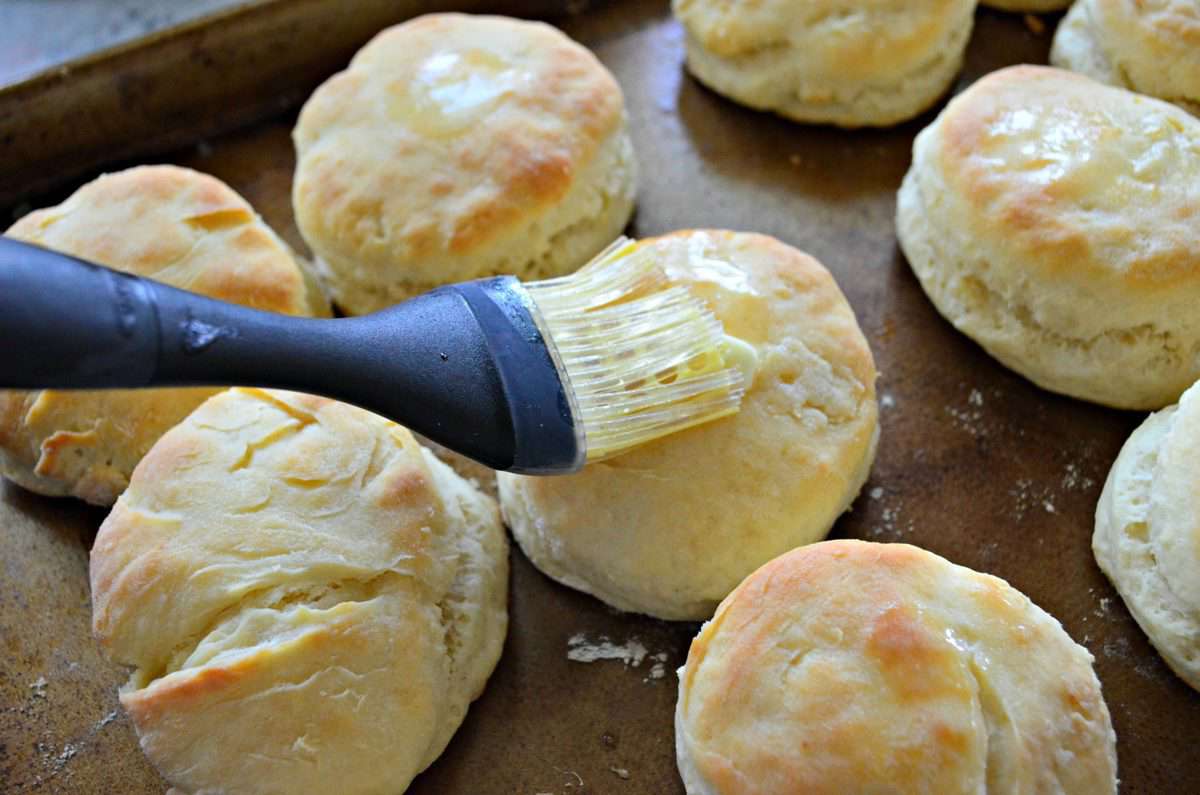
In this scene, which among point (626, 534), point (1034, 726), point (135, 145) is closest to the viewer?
point (1034, 726)

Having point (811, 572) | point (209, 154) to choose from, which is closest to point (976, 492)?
point (811, 572)

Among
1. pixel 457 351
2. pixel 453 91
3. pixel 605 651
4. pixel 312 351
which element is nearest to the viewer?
pixel 312 351

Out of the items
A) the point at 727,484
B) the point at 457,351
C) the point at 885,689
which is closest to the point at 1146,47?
the point at 727,484

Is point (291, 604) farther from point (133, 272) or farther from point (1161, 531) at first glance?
point (1161, 531)

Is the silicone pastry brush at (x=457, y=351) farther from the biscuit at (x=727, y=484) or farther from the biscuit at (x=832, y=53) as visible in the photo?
the biscuit at (x=832, y=53)

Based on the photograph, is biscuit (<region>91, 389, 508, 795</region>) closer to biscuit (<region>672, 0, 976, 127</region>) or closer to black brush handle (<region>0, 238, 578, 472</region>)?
black brush handle (<region>0, 238, 578, 472</region>)

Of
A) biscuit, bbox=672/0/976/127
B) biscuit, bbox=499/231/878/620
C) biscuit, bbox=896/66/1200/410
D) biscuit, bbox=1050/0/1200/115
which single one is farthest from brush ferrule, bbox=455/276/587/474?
biscuit, bbox=1050/0/1200/115

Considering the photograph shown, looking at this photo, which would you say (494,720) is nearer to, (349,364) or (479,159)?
(349,364)

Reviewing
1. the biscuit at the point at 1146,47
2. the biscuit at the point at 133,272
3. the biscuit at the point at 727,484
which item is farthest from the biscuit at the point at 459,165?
the biscuit at the point at 1146,47
